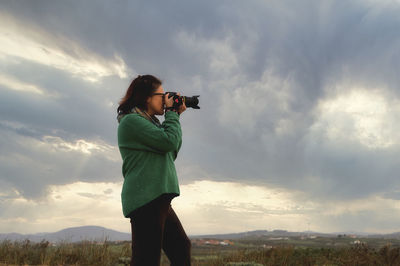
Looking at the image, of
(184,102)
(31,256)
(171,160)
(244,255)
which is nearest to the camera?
(171,160)

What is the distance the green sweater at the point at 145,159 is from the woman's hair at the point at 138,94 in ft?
0.57

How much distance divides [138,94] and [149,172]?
2.05ft

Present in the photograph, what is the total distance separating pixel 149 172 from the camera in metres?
2.31

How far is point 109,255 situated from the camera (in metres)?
7.40

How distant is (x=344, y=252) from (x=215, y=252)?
2.91m

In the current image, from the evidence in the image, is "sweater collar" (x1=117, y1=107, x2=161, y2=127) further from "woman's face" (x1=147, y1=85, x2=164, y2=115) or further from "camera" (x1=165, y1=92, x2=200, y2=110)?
"camera" (x1=165, y1=92, x2=200, y2=110)

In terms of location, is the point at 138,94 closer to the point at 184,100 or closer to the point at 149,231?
the point at 184,100

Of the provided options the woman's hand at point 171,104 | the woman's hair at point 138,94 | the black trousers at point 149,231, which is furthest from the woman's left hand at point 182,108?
the black trousers at point 149,231

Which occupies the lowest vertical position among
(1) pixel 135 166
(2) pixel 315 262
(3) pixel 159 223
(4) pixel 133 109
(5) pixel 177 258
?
(2) pixel 315 262

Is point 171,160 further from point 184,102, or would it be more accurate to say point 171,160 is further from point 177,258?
point 177,258

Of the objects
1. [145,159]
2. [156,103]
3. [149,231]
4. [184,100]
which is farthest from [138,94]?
[149,231]

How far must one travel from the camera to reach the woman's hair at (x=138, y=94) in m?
2.58

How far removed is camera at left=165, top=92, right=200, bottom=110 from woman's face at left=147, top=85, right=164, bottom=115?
0.25 ft

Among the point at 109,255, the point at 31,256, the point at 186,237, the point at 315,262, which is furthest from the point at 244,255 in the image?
the point at 186,237
